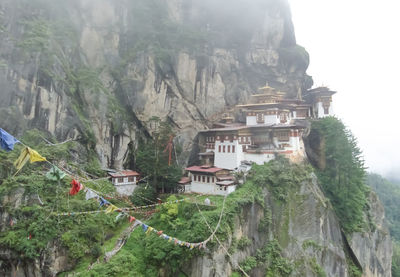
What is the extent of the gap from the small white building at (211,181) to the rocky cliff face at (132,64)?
5.98 metres

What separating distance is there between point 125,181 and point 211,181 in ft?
30.9

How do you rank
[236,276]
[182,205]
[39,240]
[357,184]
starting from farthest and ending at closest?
[357,184] → [182,205] → [236,276] → [39,240]

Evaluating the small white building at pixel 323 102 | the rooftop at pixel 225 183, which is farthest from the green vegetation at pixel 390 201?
the rooftop at pixel 225 183

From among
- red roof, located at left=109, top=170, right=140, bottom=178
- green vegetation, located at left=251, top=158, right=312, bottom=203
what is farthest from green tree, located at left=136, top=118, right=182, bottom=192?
green vegetation, located at left=251, top=158, right=312, bottom=203

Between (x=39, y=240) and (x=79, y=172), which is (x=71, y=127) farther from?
(x=39, y=240)

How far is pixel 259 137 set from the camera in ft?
117

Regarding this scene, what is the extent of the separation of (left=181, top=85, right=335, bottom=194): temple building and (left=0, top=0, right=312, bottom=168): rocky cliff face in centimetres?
417

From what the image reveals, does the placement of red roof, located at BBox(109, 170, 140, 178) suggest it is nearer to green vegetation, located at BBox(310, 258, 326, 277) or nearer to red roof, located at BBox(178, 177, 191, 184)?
red roof, located at BBox(178, 177, 191, 184)

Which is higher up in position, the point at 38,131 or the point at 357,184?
the point at 38,131

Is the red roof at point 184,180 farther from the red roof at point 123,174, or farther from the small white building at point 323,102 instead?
the small white building at point 323,102

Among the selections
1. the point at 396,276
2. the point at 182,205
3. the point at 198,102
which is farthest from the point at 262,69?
the point at 396,276

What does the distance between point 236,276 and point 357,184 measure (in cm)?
2048

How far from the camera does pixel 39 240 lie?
20266mm

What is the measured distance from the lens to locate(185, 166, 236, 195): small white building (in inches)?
1147
